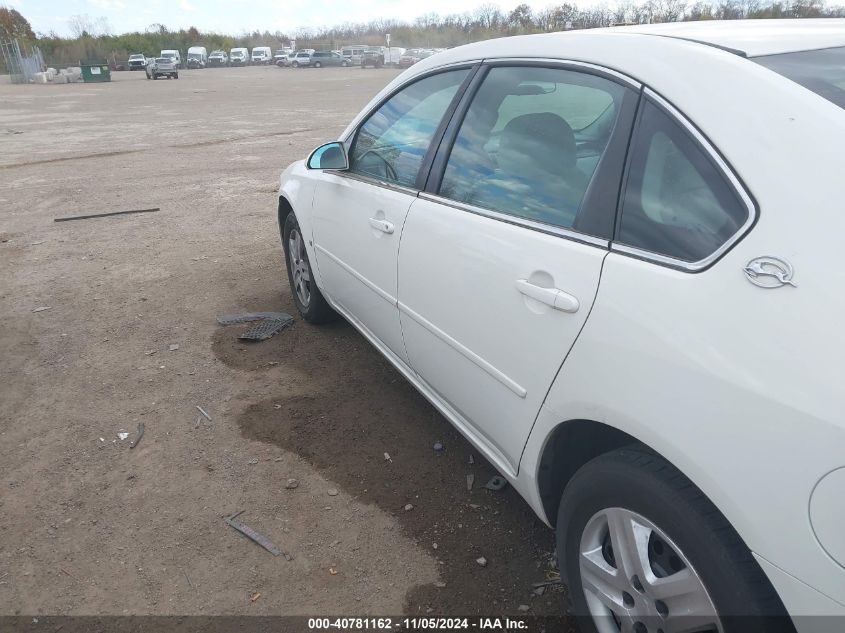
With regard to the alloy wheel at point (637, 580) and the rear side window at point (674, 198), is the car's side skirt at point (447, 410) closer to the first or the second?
the alloy wheel at point (637, 580)

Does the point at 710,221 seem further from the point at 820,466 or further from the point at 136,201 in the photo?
the point at 136,201

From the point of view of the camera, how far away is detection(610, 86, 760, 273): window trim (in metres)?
1.52

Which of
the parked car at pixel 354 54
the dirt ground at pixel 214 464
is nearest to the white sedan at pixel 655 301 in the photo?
the dirt ground at pixel 214 464

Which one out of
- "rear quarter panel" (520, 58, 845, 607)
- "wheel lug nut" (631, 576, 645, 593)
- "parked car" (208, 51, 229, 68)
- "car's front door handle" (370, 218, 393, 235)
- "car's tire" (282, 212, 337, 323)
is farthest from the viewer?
"parked car" (208, 51, 229, 68)

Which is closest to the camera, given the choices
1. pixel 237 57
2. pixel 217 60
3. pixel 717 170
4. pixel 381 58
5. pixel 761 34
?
pixel 717 170

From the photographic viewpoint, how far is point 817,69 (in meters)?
1.75

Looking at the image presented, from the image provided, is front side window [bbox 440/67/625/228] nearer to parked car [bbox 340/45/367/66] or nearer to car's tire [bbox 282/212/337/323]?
car's tire [bbox 282/212/337/323]

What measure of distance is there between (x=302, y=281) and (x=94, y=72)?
49.9 m

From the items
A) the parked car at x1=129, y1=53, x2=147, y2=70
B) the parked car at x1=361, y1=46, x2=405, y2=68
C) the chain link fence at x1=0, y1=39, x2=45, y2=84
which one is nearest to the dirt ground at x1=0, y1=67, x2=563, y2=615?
the chain link fence at x1=0, y1=39, x2=45, y2=84

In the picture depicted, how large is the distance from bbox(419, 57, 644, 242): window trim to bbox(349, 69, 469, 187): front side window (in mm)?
133

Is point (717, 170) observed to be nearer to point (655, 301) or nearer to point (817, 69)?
point (655, 301)

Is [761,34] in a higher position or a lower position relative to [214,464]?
higher

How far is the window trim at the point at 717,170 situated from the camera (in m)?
1.52

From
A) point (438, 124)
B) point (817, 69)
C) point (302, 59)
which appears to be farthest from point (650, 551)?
point (302, 59)
